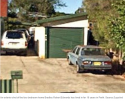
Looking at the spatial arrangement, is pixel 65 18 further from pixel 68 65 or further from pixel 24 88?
pixel 24 88

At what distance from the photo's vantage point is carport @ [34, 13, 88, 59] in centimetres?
1981

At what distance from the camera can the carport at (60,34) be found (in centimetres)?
1981

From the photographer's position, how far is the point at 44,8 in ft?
129

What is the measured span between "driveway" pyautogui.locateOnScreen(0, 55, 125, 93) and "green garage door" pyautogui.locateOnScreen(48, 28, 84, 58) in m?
1.61

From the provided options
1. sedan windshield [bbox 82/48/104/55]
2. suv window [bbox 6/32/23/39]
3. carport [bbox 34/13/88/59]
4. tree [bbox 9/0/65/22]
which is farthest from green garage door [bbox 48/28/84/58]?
tree [bbox 9/0/65/22]

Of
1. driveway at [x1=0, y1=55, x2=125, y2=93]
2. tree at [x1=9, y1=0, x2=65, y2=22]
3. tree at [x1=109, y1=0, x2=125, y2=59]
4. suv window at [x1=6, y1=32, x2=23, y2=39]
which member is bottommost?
driveway at [x1=0, y1=55, x2=125, y2=93]

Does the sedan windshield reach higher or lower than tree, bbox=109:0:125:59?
lower

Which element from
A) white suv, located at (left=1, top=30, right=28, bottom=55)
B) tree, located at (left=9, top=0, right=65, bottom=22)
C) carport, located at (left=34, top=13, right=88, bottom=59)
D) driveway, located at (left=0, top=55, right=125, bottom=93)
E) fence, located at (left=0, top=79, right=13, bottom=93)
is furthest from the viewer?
tree, located at (left=9, top=0, right=65, bottom=22)

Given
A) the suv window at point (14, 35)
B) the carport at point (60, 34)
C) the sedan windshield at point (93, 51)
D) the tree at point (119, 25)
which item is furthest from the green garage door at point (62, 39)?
the tree at point (119, 25)

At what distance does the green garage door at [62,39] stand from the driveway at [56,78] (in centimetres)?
161

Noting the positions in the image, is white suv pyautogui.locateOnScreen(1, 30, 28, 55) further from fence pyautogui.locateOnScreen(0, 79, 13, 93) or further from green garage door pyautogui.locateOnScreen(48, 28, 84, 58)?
fence pyautogui.locateOnScreen(0, 79, 13, 93)

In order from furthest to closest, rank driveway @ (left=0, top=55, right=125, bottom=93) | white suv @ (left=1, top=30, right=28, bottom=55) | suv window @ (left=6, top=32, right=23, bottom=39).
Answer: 1. suv window @ (left=6, top=32, right=23, bottom=39)
2. white suv @ (left=1, top=30, right=28, bottom=55)
3. driveway @ (left=0, top=55, right=125, bottom=93)
